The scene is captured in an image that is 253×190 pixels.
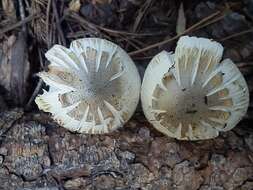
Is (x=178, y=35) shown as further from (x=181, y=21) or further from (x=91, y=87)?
(x=91, y=87)

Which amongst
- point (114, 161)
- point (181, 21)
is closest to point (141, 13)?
point (181, 21)

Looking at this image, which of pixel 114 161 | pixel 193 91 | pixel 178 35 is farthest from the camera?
pixel 178 35

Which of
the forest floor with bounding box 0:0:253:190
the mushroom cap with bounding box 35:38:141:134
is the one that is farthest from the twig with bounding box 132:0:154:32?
the mushroom cap with bounding box 35:38:141:134

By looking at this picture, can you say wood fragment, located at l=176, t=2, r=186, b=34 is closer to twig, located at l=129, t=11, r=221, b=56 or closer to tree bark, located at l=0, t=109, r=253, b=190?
twig, located at l=129, t=11, r=221, b=56

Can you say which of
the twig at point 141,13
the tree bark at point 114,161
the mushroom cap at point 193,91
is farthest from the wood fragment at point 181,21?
the tree bark at point 114,161

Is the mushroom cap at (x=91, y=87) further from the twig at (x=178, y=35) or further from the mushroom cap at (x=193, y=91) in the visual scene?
the twig at (x=178, y=35)

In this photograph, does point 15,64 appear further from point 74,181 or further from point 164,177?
point 164,177
